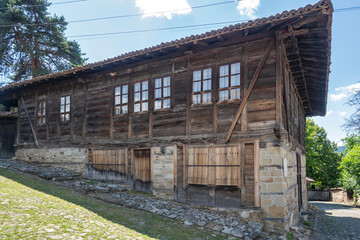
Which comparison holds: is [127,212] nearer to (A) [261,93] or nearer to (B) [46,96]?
(A) [261,93]

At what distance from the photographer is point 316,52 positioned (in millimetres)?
8773

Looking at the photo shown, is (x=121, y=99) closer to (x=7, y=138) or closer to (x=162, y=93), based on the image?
(x=162, y=93)

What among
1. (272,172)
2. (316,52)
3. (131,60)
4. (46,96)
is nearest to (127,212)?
(272,172)

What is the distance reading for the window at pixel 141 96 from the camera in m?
10.7

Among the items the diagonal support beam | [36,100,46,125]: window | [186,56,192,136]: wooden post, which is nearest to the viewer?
the diagonal support beam

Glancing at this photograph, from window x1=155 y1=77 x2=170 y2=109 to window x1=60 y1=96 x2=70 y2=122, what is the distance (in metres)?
5.50

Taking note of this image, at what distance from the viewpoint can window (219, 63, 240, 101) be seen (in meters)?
8.61

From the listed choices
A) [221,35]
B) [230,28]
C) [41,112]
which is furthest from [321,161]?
[41,112]

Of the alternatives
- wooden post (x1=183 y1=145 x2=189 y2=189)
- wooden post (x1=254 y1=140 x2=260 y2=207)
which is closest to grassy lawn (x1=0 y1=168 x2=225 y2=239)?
wooden post (x1=254 y1=140 x2=260 y2=207)

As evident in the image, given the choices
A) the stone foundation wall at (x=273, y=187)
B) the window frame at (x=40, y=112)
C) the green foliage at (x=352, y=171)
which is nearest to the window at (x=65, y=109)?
the window frame at (x=40, y=112)

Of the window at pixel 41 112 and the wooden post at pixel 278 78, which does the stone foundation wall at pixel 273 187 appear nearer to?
the wooden post at pixel 278 78

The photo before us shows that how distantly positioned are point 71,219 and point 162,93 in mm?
5633

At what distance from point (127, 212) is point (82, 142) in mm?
5927

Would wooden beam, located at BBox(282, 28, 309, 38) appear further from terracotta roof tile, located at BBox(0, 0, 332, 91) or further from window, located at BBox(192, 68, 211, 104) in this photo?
window, located at BBox(192, 68, 211, 104)
